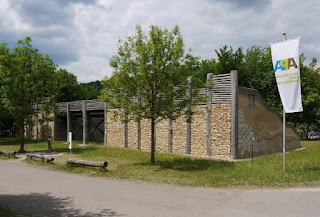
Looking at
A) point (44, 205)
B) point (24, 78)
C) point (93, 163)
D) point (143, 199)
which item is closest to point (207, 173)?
point (143, 199)

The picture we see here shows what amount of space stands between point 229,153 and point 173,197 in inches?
338

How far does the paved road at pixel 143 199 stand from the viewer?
6230 millimetres

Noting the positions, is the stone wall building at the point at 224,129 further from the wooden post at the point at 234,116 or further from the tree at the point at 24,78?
the tree at the point at 24,78

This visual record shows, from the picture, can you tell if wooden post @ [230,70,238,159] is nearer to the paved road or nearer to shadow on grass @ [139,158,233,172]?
shadow on grass @ [139,158,233,172]

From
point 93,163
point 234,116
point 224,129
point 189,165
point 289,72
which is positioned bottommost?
point 189,165

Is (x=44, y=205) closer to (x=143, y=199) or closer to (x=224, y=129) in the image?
(x=143, y=199)

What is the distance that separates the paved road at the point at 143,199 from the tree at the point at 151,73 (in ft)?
13.0

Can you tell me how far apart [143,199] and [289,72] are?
786 centimetres

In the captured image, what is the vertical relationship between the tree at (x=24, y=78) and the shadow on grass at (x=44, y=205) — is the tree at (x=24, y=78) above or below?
above

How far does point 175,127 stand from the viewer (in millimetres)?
17891

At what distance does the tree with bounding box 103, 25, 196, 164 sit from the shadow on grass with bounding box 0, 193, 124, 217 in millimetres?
5532

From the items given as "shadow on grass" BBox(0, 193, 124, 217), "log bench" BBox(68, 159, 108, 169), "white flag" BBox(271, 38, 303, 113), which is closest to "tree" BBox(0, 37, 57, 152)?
"log bench" BBox(68, 159, 108, 169)

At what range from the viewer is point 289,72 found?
10.6 meters

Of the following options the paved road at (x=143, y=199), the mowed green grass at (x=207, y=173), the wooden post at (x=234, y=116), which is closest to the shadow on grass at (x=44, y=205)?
the paved road at (x=143, y=199)
